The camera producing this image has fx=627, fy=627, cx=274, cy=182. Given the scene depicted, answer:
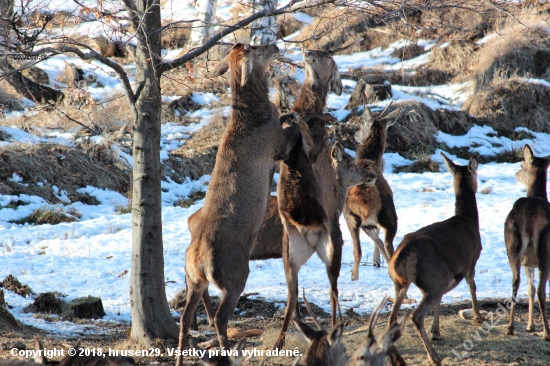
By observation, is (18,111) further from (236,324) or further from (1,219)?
(236,324)

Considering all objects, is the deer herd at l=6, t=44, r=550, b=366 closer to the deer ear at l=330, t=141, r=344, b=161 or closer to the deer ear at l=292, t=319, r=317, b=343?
the deer ear at l=330, t=141, r=344, b=161

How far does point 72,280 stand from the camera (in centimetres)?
1027

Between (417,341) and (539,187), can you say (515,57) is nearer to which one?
(539,187)

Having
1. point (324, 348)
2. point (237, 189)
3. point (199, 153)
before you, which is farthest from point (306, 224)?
point (199, 153)

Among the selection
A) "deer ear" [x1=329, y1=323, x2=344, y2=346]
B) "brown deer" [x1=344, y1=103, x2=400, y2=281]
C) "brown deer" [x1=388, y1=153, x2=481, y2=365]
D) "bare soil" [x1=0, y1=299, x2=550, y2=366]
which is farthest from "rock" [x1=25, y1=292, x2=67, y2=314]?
"deer ear" [x1=329, y1=323, x2=344, y2=346]

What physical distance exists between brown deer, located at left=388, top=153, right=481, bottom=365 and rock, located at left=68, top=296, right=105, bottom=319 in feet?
15.0

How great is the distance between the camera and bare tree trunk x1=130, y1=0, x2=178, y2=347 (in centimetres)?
698

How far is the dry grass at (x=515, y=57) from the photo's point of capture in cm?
2180

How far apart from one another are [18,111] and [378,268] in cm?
1243

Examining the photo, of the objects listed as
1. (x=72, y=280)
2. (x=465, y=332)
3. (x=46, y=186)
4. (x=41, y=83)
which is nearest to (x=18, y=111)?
(x=41, y=83)

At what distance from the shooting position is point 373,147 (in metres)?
10.1

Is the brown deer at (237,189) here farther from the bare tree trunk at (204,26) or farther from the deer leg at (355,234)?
the deer leg at (355,234)

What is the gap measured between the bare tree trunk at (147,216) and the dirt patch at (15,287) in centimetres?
316

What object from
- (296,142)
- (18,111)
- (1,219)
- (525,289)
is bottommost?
(525,289)
